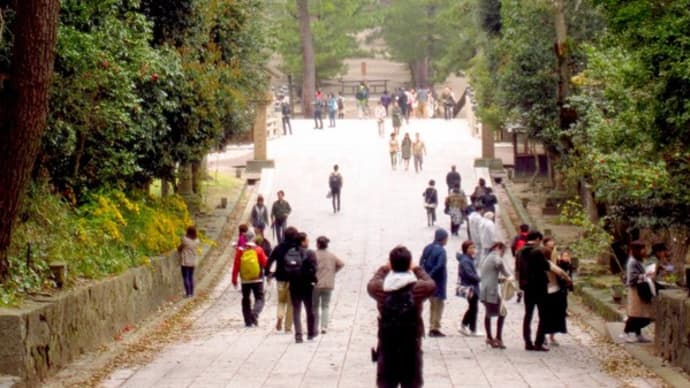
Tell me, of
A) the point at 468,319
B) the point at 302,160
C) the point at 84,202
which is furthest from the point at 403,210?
the point at 468,319

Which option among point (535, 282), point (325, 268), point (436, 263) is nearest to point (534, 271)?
point (535, 282)

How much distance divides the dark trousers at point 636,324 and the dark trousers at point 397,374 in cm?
664

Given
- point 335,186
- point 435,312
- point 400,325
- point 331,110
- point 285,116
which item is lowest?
point 435,312

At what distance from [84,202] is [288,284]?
6.28m

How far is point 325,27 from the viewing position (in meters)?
76.2

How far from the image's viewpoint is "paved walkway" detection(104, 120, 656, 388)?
53.8 ft

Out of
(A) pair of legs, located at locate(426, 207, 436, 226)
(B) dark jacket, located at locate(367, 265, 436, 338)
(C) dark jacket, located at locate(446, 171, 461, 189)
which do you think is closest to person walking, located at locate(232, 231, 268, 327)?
(B) dark jacket, located at locate(367, 265, 436, 338)

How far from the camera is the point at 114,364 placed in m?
18.1

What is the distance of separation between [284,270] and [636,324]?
480 cm

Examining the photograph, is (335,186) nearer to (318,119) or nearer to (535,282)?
(535,282)

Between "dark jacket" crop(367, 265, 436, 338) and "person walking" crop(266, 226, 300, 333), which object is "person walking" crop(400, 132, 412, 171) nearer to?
"person walking" crop(266, 226, 300, 333)

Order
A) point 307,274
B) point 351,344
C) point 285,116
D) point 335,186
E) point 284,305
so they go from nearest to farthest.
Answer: point 307,274 → point 351,344 → point 284,305 → point 335,186 → point 285,116

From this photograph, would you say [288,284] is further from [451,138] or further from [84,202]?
[451,138]

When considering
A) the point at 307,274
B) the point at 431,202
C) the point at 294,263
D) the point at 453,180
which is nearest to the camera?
the point at 294,263
